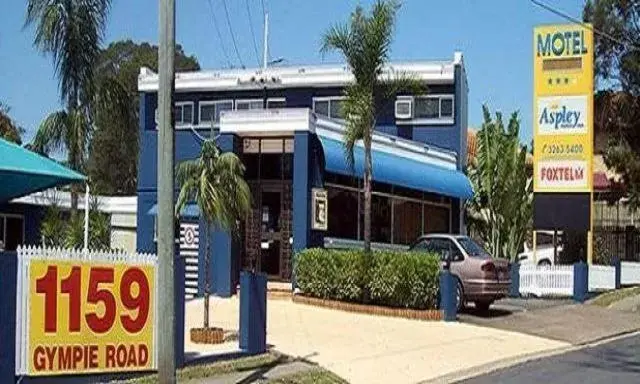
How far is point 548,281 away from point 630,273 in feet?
15.9

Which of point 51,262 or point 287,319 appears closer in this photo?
point 51,262

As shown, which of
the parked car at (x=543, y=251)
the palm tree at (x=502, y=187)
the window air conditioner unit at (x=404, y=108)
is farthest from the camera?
the parked car at (x=543, y=251)

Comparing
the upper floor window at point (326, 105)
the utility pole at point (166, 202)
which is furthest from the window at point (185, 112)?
the utility pole at point (166, 202)

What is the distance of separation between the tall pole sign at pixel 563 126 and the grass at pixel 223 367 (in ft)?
54.7

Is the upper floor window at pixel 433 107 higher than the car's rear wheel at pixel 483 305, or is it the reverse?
the upper floor window at pixel 433 107

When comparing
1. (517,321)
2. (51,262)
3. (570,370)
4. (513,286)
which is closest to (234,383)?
(51,262)

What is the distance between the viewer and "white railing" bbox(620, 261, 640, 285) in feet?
112

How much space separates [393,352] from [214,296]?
8.18 metres

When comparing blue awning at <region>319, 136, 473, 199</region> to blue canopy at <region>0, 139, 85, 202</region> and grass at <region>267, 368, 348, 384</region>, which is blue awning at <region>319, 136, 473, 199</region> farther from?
blue canopy at <region>0, 139, 85, 202</region>

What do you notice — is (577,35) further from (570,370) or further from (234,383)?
(234,383)

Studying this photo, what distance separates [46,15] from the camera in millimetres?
20594

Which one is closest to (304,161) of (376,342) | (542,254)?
(376,342)

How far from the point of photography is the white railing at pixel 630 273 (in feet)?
112

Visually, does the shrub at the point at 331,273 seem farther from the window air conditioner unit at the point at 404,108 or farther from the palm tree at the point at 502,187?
the palm tree at the point at 502,187
